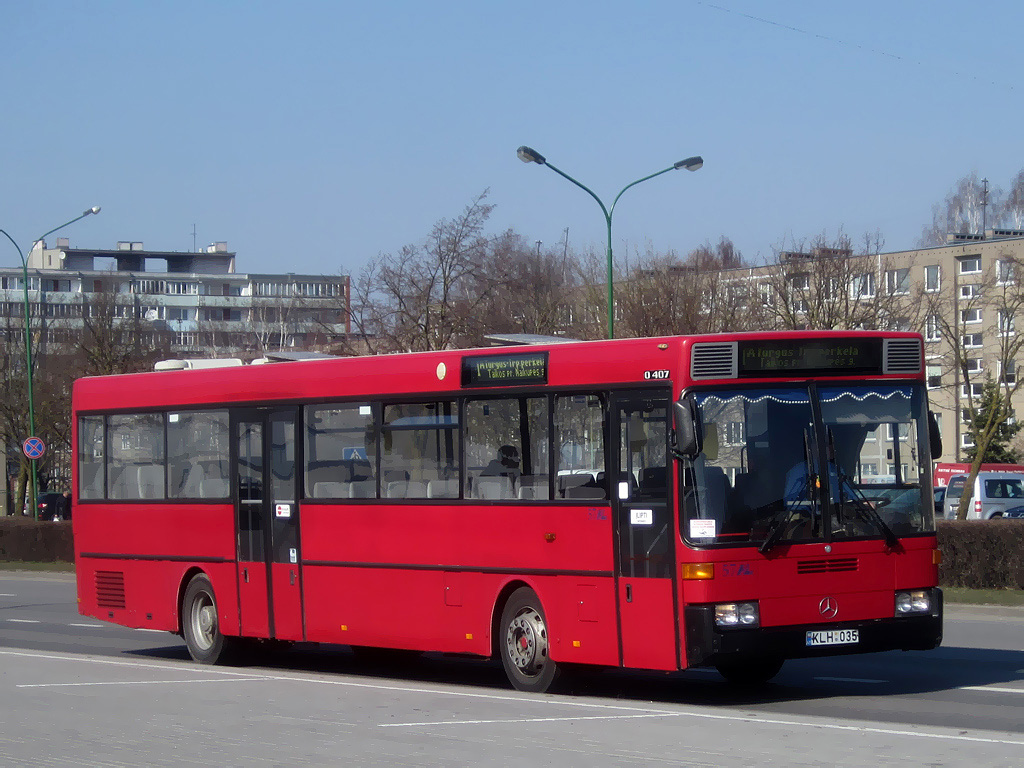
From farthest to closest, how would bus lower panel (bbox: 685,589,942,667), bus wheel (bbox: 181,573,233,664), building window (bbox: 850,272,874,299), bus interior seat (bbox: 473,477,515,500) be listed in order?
building window (bbox: 850,272,874,299), bus wheel (bbox: 181,573,233,664), bus interior seat (bbox: 473,477,515,500), bus lower panel (bbox: 685,589,942,667)

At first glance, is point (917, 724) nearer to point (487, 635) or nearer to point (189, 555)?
point (487, 635)

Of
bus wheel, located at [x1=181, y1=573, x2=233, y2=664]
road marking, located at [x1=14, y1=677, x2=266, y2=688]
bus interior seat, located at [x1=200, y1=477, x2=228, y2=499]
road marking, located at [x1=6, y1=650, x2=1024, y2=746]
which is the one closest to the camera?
road marking, located at [x1=6, y1=650, x2=1024, y2=746]

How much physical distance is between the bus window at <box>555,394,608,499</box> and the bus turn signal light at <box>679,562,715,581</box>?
3.60 ft

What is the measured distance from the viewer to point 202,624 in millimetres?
16609

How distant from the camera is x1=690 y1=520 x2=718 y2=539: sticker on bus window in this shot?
11.1 metres

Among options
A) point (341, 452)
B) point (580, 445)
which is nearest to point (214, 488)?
point (341, 452)

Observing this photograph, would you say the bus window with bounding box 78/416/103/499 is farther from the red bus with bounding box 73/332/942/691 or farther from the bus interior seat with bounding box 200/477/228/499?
the red bus with bounding box 73/332/942/691

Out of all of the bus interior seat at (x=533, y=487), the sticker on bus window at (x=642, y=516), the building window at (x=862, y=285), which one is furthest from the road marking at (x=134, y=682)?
the building window at (x=862, y=285)

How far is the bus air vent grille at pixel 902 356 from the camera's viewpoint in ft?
40.0

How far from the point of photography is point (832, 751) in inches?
329

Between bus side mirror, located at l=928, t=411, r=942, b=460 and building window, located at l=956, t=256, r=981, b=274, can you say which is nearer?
bus side mirror, located at l=928, t=411, r=942, b=460

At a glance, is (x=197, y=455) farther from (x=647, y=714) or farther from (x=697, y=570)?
(x=647, y=714)

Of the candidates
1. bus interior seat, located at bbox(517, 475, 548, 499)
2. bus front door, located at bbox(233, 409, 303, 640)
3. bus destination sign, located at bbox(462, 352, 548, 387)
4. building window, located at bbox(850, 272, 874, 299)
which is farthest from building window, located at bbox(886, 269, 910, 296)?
bus interior seat, located at bbox(517, 475, 548, 499)

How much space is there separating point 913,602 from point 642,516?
89.5 inches
